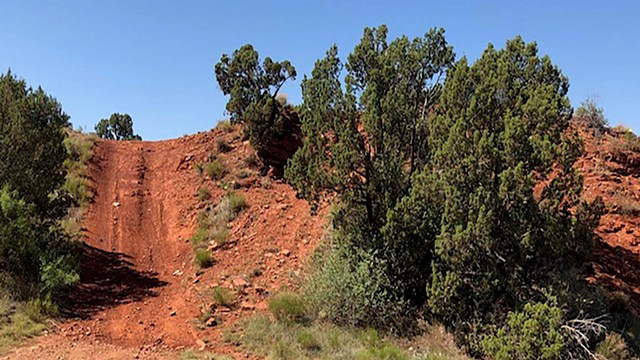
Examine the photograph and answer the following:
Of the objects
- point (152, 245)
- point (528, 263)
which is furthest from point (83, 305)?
point (528, 263)

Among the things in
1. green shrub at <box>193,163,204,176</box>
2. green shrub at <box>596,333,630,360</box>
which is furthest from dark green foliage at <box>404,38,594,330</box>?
green shrub at <box>193,163,204,176</box>

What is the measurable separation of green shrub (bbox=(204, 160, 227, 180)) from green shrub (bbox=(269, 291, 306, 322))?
8.26m

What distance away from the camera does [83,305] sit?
995 cm

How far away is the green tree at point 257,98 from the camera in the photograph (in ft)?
57.7

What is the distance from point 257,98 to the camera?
18.1 metres

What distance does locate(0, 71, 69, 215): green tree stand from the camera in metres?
11.3

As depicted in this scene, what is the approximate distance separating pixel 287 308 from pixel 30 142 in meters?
7.49

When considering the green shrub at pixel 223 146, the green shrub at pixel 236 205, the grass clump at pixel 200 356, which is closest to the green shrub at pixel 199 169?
the green shrub at pixel 223 146

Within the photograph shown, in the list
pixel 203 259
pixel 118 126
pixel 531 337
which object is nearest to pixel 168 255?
pixel 203 259

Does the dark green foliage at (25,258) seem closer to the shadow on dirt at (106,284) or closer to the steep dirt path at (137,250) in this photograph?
the shadow on dirt at (106,284)

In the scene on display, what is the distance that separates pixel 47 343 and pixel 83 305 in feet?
6.42

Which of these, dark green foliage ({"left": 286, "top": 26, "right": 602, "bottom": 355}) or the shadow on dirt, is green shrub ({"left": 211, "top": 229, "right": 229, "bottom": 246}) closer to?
the shadow on dirt

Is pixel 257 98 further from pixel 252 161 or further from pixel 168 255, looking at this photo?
pixel 168 255

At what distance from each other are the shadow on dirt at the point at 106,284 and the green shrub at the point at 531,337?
7214 mm
